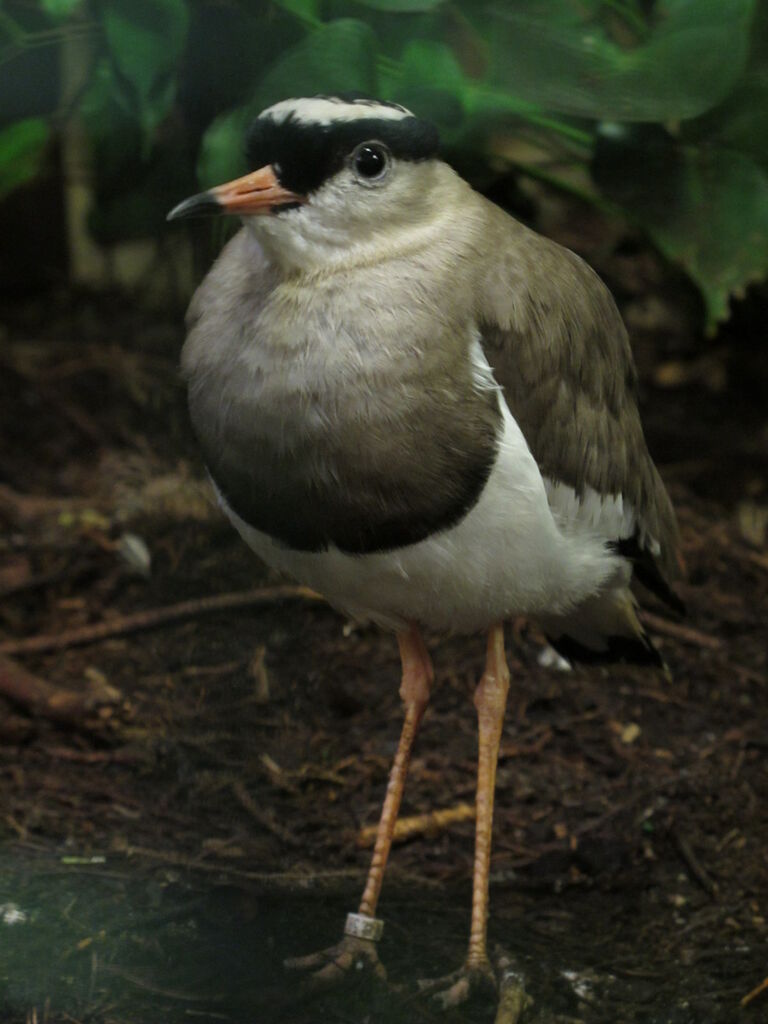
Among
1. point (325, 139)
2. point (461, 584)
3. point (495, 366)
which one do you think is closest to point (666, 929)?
point (461, 584)

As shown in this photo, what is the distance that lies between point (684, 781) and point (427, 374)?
1704 mm

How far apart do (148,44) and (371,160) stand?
62 centimetres

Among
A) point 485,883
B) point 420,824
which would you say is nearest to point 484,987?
point 485,883

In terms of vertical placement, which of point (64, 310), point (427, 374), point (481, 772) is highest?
point (427, 374)

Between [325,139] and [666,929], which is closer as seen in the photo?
[325,139]

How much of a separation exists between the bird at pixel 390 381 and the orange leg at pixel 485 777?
0.6 inches

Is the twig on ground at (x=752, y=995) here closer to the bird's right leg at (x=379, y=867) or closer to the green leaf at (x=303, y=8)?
the bird's right leg at (x=379, y=867)

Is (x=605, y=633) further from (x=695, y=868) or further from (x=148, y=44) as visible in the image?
(x=148, y=44)

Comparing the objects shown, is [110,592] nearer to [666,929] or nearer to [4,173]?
[4,173]

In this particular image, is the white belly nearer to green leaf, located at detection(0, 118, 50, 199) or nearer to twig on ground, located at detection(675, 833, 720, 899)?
twig on ground, located at detection(675, 833, 720, 899)

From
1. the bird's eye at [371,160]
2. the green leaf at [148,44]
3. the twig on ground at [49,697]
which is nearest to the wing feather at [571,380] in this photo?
the bird's eye at [371,160]

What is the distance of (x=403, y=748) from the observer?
10.5 feet

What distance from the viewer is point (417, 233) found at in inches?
106

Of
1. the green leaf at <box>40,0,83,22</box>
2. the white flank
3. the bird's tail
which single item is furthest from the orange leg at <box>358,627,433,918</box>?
the green leaf at <box>40,0,83,22</box>
